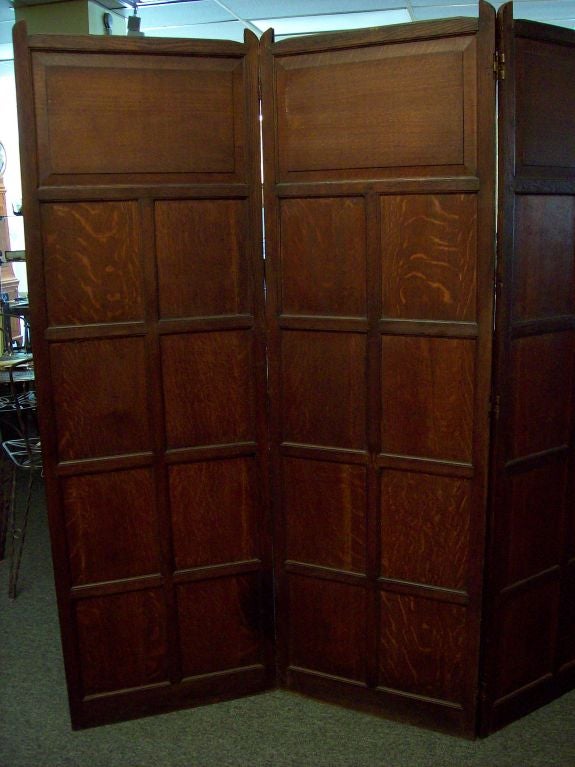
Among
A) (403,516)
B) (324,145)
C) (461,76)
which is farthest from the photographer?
(403,516)

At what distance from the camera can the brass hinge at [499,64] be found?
1918 mm

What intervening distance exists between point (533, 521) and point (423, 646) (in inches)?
19.3

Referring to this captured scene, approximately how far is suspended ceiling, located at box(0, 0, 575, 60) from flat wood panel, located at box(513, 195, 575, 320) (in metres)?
3.20

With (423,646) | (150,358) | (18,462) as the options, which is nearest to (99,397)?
(150,358)

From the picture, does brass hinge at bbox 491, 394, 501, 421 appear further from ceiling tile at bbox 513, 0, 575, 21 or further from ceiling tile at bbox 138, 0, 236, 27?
ceiling tile at bbox 513, 0, 575, 21

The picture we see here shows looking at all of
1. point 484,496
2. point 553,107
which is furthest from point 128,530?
point 553,107

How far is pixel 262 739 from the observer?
2.31 metres

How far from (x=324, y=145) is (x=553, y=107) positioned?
605 mm

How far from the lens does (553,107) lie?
2.04 metres

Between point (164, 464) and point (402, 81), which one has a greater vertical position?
point (402, 81)

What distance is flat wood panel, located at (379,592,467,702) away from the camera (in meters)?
2.26

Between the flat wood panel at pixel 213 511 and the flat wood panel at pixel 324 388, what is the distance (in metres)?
0.22

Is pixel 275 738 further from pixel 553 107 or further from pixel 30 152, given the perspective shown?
pixel 553 107

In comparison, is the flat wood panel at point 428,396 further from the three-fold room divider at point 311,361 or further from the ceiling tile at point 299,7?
the ceiling tile at point 299,7
